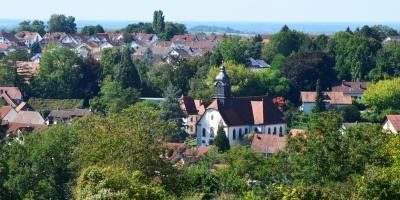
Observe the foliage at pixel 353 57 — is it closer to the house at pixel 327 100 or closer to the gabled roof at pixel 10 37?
the house at pixel 327 100

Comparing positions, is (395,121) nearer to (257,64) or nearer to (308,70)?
(308,70)

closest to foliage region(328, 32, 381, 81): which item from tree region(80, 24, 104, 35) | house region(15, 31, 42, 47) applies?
house region(15, 31, 42, 47)

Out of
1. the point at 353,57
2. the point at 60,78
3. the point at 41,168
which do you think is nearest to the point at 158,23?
the point at 353,57

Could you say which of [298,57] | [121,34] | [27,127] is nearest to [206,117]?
[27,127]

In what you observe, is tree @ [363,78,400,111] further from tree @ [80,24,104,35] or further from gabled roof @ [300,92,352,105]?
tree @ [80,24,104,35]

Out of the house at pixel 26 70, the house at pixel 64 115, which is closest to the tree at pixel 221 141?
the house at pixel 64 115
